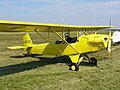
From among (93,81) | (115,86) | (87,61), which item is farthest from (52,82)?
(87,61)

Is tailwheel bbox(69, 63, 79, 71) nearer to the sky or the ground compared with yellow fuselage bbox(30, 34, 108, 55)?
nearer to the ground

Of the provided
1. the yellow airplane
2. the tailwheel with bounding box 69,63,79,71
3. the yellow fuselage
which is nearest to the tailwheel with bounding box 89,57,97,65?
the yellow airplane

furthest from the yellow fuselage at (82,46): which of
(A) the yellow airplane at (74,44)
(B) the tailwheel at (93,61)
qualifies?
(B) the tailwheel at (93,61)

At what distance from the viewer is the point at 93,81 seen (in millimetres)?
7926

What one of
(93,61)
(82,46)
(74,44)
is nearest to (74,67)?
(82,46)

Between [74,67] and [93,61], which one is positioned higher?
[74,67]

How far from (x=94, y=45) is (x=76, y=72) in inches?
66.3

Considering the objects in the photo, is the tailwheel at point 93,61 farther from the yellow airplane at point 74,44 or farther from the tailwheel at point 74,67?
the tailwheel at point 74,67

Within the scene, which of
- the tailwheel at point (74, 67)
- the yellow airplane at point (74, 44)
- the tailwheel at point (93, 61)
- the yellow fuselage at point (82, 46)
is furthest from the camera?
the tailwheel at point (93, 61)

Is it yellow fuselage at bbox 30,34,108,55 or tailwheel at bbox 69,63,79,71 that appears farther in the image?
yellow fuselage at bbox 30,34,108,55

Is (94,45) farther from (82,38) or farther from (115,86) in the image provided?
(115,86)

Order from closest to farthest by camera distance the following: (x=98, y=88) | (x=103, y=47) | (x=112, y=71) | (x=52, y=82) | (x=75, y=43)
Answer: (x=98, y=88)
(x=52, y=82)
(x=112, y=71)
(x=103, y=47)
(x=75, y=43)

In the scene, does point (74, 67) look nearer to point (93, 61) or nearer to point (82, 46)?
point (82, 46)

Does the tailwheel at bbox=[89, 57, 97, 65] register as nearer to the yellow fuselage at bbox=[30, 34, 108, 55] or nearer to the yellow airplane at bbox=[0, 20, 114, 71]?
the yellow airplane at bbox=[0, 20, 114, 71]
